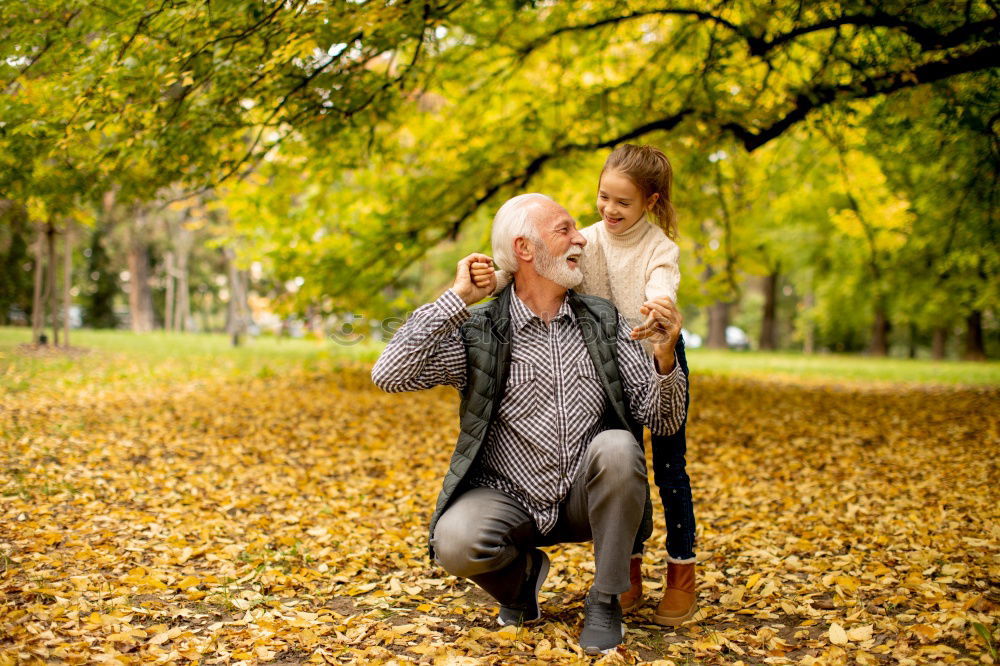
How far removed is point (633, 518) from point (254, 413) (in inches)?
249

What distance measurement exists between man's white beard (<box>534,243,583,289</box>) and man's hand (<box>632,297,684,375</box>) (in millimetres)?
358

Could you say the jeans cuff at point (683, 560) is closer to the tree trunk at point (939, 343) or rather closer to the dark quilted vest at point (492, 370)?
the dark quilted vest at point (492, 370)

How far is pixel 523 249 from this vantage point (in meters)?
2.80

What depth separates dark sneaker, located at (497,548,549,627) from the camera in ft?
9.77

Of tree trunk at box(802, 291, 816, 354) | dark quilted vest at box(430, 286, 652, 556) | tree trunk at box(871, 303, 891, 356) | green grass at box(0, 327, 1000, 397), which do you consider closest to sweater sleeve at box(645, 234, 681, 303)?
dark quilted vest at box(430, 286, 652, 556)

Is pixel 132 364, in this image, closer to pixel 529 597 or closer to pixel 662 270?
pixel 529 597

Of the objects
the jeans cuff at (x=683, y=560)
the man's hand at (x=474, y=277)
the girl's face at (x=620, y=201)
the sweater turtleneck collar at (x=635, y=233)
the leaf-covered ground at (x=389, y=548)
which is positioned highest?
the girl's face at (x=620, y=201)

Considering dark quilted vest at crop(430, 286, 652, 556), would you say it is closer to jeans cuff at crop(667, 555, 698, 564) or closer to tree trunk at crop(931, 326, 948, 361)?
jeans cuff at crop(667, 555, 698, 564)

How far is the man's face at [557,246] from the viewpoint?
9.07 feet

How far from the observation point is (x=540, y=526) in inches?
111

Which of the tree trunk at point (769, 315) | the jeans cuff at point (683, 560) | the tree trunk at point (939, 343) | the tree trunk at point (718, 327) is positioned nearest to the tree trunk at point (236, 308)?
the tree trunk at point (718, 327)

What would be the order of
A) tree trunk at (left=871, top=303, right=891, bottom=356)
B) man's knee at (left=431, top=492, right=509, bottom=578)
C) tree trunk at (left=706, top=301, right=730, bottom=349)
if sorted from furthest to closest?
tree trunk at (left=706, top=301, right=730, bottom=349)
tree trunk at (left=871, top=303, right=891, bottom=356)
man's knee at (left=431, top=492, right=509, bottom=578)

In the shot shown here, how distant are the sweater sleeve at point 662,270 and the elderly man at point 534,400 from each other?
0.19 m

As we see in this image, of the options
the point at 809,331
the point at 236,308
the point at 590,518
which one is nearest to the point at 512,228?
the point at 590,518
